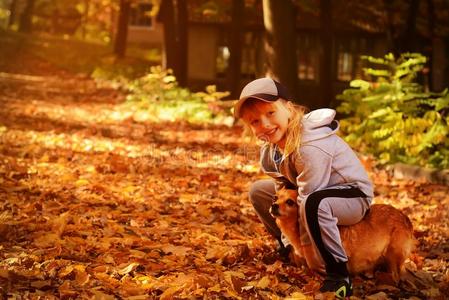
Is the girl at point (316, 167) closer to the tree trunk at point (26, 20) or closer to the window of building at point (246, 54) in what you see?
the window of building at point (246, 54)

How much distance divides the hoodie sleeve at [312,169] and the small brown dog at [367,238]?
199mm

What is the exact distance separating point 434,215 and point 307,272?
9.18 ft

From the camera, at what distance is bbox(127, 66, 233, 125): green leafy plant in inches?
585

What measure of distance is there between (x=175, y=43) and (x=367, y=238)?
57.2 ft

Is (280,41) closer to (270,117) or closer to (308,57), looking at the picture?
(270,117)

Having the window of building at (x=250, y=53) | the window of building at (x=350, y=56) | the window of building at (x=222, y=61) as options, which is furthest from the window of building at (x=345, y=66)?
the window of building at (x=222, y=61)

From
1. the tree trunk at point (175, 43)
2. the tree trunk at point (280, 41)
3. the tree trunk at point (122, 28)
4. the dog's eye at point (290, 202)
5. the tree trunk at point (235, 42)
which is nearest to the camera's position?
the dog's eye at point (290, 202)

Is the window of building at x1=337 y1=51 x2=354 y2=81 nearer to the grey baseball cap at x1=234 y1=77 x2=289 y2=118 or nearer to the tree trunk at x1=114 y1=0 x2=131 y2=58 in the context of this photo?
the tree trunk at x1=114 y1=0 x2=131 y2=58

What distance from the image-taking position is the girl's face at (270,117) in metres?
3.99

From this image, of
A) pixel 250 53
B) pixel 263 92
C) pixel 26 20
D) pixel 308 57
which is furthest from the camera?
pixel 26 20

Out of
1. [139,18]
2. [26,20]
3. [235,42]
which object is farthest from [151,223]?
[26,20]

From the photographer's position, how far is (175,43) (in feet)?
68.5

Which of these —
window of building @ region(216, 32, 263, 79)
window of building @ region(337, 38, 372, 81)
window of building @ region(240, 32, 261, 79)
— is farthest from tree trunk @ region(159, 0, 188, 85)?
window of building @ region(337, 38, 372, 81)

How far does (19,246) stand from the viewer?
4.62m
